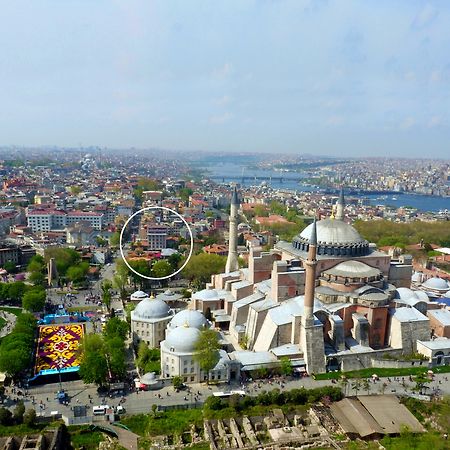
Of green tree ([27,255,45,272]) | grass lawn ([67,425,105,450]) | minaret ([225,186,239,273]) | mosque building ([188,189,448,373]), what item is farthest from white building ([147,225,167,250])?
grass lawn ([67,425,105,450])

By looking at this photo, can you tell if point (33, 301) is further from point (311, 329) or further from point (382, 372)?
point (382, 372)

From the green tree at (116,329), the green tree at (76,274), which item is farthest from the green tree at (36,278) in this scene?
the green tree at (116,329)

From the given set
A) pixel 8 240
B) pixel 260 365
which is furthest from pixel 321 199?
pixel 260 365

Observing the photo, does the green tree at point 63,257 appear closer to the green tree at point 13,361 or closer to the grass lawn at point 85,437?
the green tree at point 13,361

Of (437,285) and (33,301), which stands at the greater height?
(437,285)

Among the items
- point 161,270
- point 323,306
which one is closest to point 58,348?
point 161,270

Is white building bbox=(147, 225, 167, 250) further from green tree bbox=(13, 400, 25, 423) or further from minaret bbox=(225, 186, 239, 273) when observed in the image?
green tree bbox=(13, 400, 25, 423)
